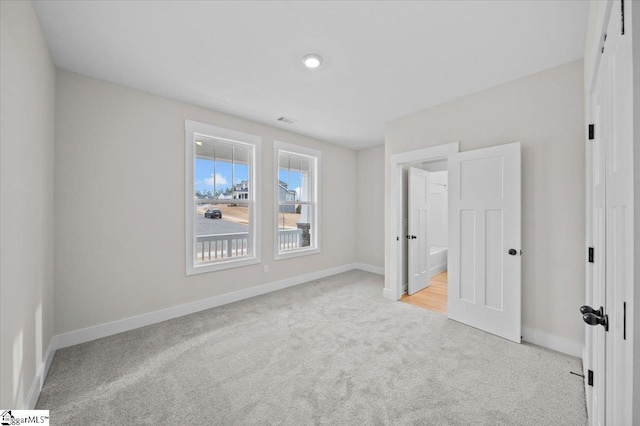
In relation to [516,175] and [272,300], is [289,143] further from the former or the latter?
[516,175]

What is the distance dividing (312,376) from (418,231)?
2897mm

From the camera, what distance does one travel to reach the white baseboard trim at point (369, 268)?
5398 mm

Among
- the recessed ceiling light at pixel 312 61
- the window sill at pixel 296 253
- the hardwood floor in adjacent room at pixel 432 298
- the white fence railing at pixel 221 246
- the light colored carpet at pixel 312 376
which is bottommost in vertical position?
the light colored carpet at pixel 312 376

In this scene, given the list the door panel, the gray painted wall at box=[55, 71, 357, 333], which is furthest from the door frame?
the door panel

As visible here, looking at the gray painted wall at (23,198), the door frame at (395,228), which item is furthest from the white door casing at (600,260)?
the gray painted wall at (23,198)

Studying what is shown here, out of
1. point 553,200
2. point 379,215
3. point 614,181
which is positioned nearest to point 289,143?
point 379,215

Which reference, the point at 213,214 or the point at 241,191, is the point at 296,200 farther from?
the point at 213,214

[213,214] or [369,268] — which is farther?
[369,268]

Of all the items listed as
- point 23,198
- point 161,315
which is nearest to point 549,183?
point 23,198

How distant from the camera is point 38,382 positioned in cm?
192

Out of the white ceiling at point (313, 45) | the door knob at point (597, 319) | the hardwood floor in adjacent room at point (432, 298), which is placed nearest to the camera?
the door knob at point (597, 319)

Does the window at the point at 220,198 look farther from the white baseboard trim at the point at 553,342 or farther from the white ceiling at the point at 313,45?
the white baseboard trim at the point at 553,342

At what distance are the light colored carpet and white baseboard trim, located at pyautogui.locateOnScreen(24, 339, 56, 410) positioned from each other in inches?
1.8

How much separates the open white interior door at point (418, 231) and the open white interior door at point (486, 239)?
38.7 inches
